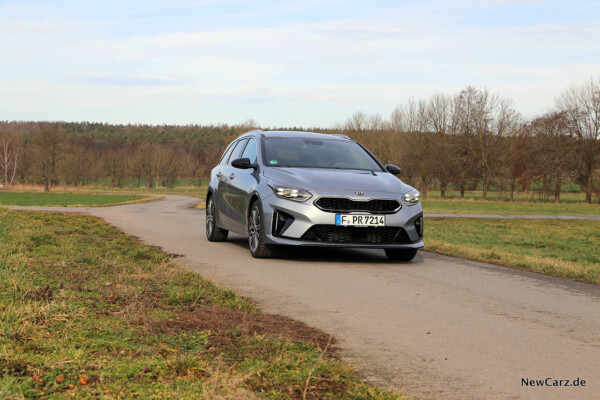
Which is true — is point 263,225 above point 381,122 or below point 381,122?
below

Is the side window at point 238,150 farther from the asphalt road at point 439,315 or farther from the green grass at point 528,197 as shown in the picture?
the green grass at point 528,197

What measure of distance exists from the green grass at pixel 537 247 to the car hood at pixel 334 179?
7.63 feet

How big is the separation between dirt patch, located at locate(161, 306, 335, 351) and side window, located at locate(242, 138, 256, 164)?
583cm

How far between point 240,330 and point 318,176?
5.31 m

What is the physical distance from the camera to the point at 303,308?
6.11 meters

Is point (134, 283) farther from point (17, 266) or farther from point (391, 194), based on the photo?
point (391, 194)

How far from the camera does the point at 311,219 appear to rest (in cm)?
920

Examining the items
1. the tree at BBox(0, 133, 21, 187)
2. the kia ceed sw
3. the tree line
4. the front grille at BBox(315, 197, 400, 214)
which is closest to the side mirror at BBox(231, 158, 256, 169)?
the kia ceed sw

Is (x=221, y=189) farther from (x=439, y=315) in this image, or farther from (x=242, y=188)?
(x=439, y=315)

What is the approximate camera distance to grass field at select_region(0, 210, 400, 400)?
3307mm

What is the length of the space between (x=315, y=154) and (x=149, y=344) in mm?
6989

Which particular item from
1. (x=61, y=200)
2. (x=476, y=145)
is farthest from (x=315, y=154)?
(x=476, y=145)

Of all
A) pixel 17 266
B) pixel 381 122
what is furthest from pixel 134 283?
pixel 381 122

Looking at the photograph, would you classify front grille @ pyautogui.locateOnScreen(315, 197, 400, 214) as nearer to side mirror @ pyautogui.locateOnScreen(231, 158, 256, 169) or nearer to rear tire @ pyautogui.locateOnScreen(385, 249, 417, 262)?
rear tire @ pyautogui.locateOnScreen(385, 249, 417, 262)
